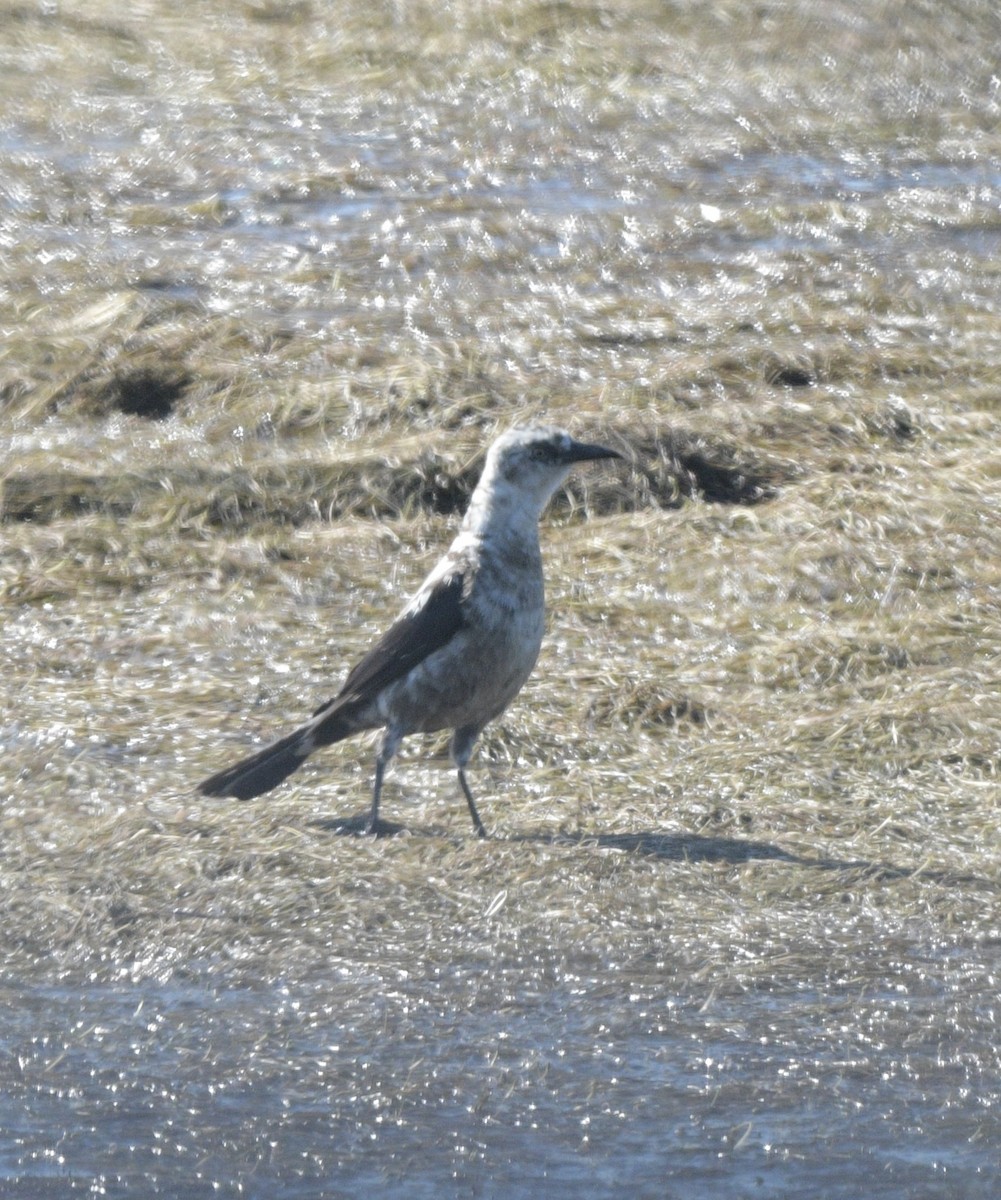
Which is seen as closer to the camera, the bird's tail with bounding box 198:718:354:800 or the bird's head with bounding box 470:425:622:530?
the bird's tail with bounding box 198:718:354:800

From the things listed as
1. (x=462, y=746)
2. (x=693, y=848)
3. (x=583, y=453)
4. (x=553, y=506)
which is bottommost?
(x=553, y=506)

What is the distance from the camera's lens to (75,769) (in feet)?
21.5

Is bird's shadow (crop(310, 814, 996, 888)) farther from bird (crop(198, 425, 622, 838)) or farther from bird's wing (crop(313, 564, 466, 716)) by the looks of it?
bird's wing (crop(313, 564, 466, 716))

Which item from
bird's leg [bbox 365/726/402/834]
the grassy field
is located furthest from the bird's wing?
the grassy field

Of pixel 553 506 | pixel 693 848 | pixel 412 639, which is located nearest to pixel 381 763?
pixel 412 639

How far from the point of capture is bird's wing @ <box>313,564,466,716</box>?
6164 millimetres

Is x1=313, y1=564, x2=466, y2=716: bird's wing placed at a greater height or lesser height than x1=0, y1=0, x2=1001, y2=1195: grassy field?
greater

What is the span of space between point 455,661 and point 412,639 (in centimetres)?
16

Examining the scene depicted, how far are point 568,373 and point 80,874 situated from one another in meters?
4.53

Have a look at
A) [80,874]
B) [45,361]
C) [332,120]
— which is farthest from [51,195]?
[80,874]

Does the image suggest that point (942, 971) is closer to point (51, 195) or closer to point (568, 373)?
point (568, 373)

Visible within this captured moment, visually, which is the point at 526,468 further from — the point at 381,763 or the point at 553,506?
the point at 553,506

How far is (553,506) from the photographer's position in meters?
8.70

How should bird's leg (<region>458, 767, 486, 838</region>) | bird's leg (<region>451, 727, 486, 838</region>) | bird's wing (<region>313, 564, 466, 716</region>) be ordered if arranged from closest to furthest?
bird's leg (<region>458, 767, 486, 838</region>) → bird's wing (<region>313, 564, 466, 716</region>) → bird's leg (<region>451, 727, 486, 838</region>)
